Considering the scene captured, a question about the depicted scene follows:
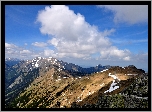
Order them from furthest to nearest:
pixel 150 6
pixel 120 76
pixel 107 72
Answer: pixel 107 72
pixel 120 76
pixel 150 6

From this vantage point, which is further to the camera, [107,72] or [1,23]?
[107,72]

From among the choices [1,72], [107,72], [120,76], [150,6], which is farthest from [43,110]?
[107,72]

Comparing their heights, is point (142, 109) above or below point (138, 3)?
below

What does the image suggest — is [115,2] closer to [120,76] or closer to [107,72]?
[120,76]

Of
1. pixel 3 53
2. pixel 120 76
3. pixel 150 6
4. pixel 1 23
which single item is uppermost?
pixel 150 6

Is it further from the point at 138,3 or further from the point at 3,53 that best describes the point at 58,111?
the point at 138,3

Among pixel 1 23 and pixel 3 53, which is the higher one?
pixel 1 23

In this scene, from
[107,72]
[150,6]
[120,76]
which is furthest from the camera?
[107,72]

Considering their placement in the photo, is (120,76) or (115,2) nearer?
(115,2)

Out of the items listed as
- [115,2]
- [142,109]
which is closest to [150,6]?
[115,2]
